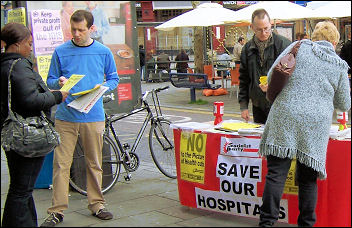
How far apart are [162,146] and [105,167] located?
789 millimetres

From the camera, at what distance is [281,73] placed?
3.54 m

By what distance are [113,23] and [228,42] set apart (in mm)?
15217

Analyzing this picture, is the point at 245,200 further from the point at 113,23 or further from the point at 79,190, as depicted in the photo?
the point at 113,23

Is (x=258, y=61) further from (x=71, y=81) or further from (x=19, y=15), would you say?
(x=19, y=15)

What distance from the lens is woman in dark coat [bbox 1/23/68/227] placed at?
366 cm

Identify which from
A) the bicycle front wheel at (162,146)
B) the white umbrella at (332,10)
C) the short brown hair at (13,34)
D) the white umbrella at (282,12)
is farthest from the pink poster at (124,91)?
the white umbrella at (332,10)

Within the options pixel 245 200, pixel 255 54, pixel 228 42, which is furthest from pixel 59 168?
pixel 228 42

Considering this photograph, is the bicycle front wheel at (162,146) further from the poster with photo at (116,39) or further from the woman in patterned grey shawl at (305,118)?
the woman in patterned grey shawl at (305,118)

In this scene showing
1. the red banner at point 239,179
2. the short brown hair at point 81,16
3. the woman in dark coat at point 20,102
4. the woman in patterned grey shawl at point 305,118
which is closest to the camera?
the woman in patterned grey shawl at point 305,118

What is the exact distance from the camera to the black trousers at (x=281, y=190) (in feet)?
12.1

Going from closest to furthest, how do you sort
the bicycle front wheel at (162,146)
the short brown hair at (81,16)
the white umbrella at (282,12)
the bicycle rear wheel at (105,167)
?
the short brown hair at (81,16) < the bicycle rear wheel at (105,167) < the bicycle front wheel at (162,146) < the white umbrella at (282,12)

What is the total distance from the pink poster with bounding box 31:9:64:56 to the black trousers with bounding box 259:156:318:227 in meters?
3.02

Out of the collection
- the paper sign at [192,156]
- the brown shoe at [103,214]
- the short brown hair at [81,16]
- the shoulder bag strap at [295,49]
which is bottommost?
the brown shoe at [103,214]

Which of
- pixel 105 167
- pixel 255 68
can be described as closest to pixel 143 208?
pixel 105 167
